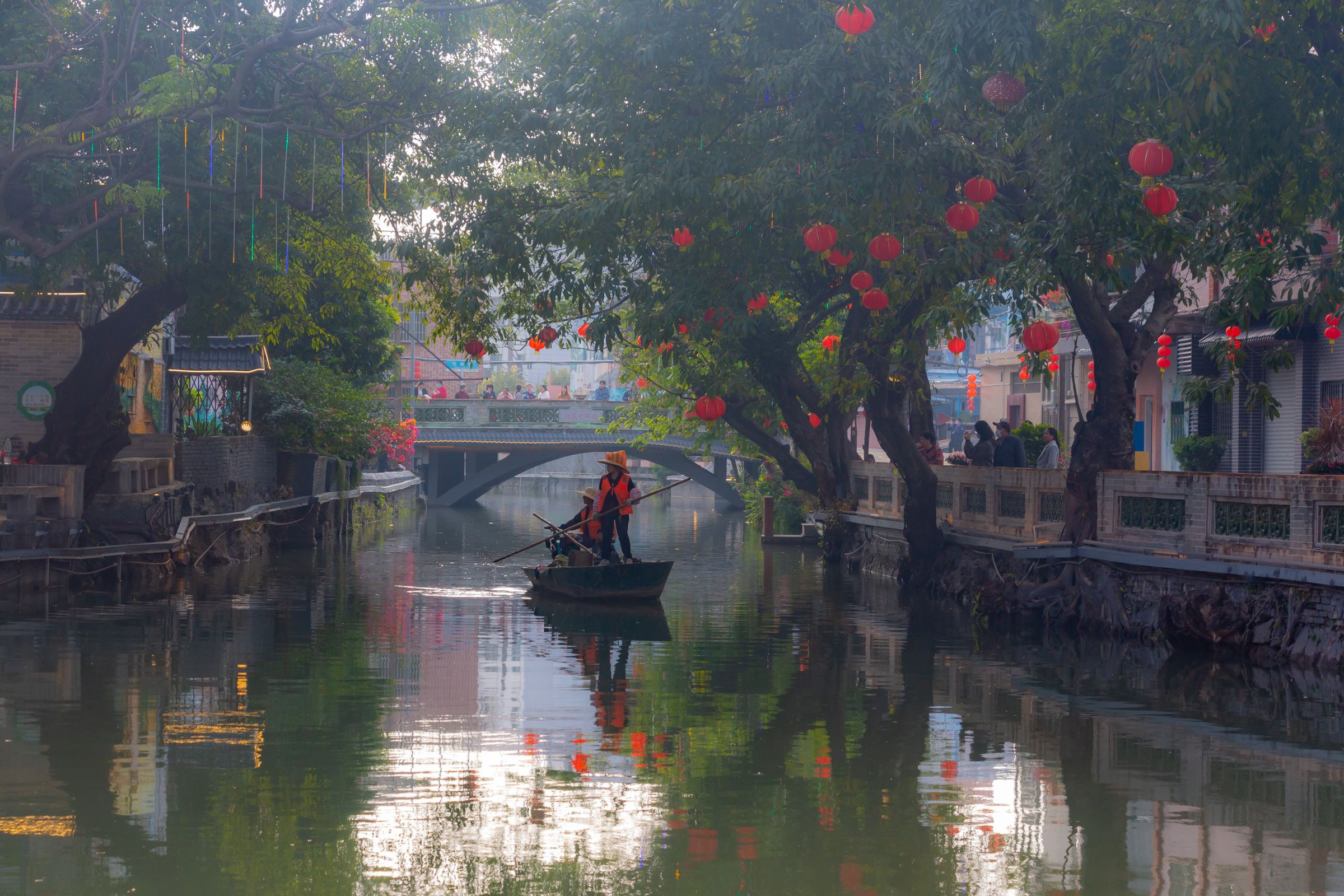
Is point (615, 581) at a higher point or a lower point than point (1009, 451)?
lower

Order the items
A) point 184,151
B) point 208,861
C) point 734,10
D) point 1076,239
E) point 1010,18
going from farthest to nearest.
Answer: point 184,151, point 734,10, point 1076,239, point 1010,18, point 208,861

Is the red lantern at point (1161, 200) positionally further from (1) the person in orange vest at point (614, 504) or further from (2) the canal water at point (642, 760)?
(1) the person in orange vest at point (614, 504)

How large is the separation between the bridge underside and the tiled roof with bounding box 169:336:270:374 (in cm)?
2104

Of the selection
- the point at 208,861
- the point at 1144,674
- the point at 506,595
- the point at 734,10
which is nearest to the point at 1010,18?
the point at 734,10

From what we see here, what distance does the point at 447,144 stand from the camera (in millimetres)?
23359

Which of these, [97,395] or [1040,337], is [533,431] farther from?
[1040,337]

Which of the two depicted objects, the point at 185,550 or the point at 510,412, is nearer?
the point at 185,550

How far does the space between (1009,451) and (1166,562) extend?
7.98 meters

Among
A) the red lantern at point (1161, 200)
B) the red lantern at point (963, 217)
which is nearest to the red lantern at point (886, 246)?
the red lantern at point (963, 217)

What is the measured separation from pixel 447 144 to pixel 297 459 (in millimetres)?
13274

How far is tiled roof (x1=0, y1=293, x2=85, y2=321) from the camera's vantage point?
28.6 m

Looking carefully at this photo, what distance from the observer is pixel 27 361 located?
29578mm

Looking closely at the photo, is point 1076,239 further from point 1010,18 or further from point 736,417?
point 736,417

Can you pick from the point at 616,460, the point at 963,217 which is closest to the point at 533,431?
the point at 616,460
